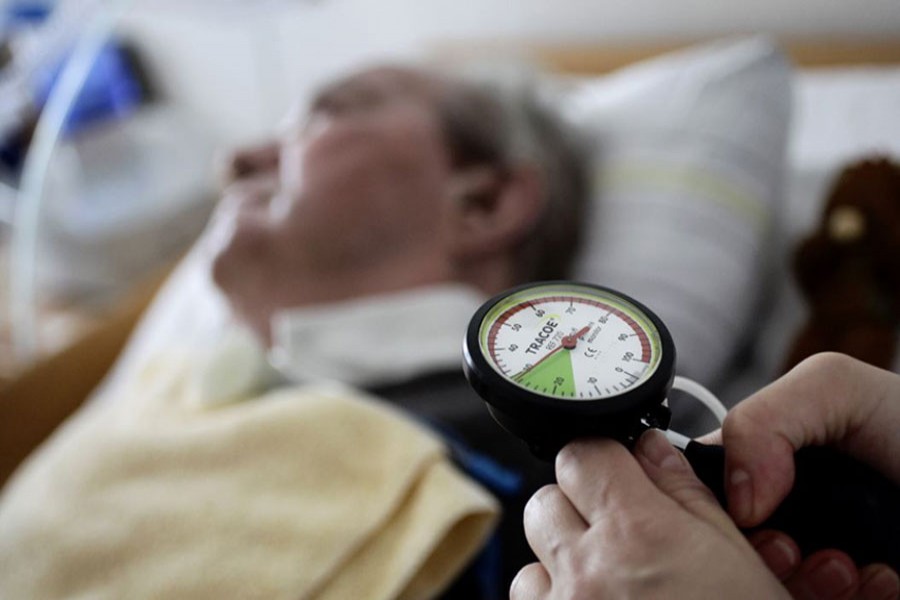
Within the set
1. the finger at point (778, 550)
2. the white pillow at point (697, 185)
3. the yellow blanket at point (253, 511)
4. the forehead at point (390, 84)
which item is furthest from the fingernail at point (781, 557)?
the forehead at point (390, 84)

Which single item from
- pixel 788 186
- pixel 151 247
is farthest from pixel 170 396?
pixel 151 247

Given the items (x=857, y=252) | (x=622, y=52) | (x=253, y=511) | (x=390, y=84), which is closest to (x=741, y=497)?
(x=253, y=511)

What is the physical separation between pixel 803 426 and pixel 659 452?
0.21 ft

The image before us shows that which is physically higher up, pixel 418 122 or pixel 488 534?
pixel 418 122

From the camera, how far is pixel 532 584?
30cm

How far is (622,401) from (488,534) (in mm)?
393

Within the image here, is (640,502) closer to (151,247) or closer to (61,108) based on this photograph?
(61,108)

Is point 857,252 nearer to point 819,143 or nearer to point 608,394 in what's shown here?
point 819,143

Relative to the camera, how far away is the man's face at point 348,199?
2.75 feet

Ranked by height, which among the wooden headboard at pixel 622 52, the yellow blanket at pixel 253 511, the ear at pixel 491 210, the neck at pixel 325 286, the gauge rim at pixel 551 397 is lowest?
the yellow blanket at pixel 253 511

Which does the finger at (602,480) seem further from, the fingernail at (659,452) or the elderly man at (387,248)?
the elderly man at (387,248)

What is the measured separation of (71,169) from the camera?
211cm

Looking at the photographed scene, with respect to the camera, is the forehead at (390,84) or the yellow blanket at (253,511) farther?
the forehead at (390,84)

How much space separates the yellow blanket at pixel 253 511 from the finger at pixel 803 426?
0.32 m
